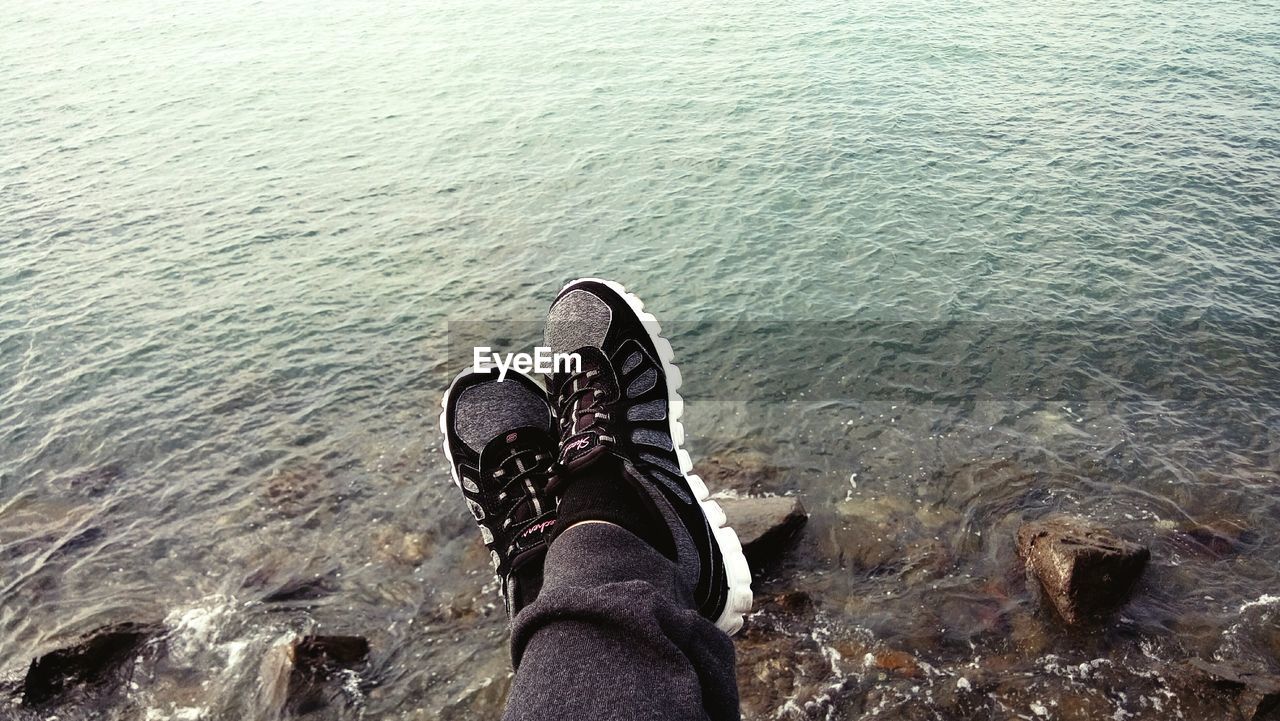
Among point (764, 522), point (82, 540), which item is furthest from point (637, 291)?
point (82, 540)

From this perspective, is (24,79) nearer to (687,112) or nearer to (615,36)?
(615,36)

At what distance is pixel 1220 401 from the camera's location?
206 inches

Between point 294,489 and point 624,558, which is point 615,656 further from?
point 294,489

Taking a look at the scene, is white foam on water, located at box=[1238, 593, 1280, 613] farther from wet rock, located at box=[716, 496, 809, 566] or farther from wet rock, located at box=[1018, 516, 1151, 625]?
wet rock, located at box=[716, 496, 809, 566]

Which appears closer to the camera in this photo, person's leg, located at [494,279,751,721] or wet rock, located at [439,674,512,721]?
person's leg, located at [494,279,751,721]

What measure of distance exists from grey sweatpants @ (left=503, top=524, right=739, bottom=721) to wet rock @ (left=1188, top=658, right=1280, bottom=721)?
97.7 inches

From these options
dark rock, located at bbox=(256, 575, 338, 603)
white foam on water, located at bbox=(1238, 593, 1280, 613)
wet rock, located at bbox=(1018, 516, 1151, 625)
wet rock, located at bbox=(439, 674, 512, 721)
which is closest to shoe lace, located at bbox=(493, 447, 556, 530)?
wet rock, located at bbox=(439, 674, 512, 721)

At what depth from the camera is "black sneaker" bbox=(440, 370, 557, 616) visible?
9.36 ft

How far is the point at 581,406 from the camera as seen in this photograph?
3.66 meters

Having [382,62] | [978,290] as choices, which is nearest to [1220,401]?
[978,290]

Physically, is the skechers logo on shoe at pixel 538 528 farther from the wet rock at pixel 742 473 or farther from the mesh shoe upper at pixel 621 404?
the wet rock at pixel 742 473

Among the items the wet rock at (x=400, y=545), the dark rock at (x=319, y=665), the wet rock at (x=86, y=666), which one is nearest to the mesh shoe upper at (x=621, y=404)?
the wet rock at (x=400, y=545)

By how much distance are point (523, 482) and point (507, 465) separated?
14 cm

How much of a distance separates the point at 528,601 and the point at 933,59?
12.0 m
